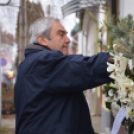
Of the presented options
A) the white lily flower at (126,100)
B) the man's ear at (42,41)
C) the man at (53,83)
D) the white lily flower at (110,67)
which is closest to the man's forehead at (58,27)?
the man at (53,83)

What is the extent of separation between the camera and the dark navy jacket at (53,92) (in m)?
2.24

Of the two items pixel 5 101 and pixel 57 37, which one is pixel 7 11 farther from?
pixel 57 37

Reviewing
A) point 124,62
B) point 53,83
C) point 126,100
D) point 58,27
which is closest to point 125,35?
point 124,62

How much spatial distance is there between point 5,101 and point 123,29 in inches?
513

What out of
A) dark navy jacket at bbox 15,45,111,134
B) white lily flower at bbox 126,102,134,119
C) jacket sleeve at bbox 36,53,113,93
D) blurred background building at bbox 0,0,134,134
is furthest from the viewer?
blurred background building at bbox 0,0,134,134

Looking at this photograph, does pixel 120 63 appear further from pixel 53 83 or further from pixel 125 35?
pixel 53 83

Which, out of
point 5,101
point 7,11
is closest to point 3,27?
point 5,101

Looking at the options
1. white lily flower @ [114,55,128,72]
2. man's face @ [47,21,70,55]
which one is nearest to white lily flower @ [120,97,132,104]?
white lily flower @ [114,55,128,72]

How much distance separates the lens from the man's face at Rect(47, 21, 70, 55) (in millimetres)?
2559

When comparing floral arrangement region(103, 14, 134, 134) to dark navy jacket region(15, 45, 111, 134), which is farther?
dark navy jacket region(15, 45, 111, 134)

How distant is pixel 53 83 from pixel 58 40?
359mm

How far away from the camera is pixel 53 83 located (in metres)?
2.34

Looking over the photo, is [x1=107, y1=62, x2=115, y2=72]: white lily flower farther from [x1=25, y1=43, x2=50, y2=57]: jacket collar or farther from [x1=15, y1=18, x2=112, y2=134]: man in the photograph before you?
[x1=25, y1=43, x2=50, y2=57]: jacket collar

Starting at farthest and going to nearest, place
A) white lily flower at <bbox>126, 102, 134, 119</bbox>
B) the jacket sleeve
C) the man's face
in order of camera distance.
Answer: the man's face < the jacket sleeve < white lily flower at <bbox>126, 102, 134, 119</bbox>
